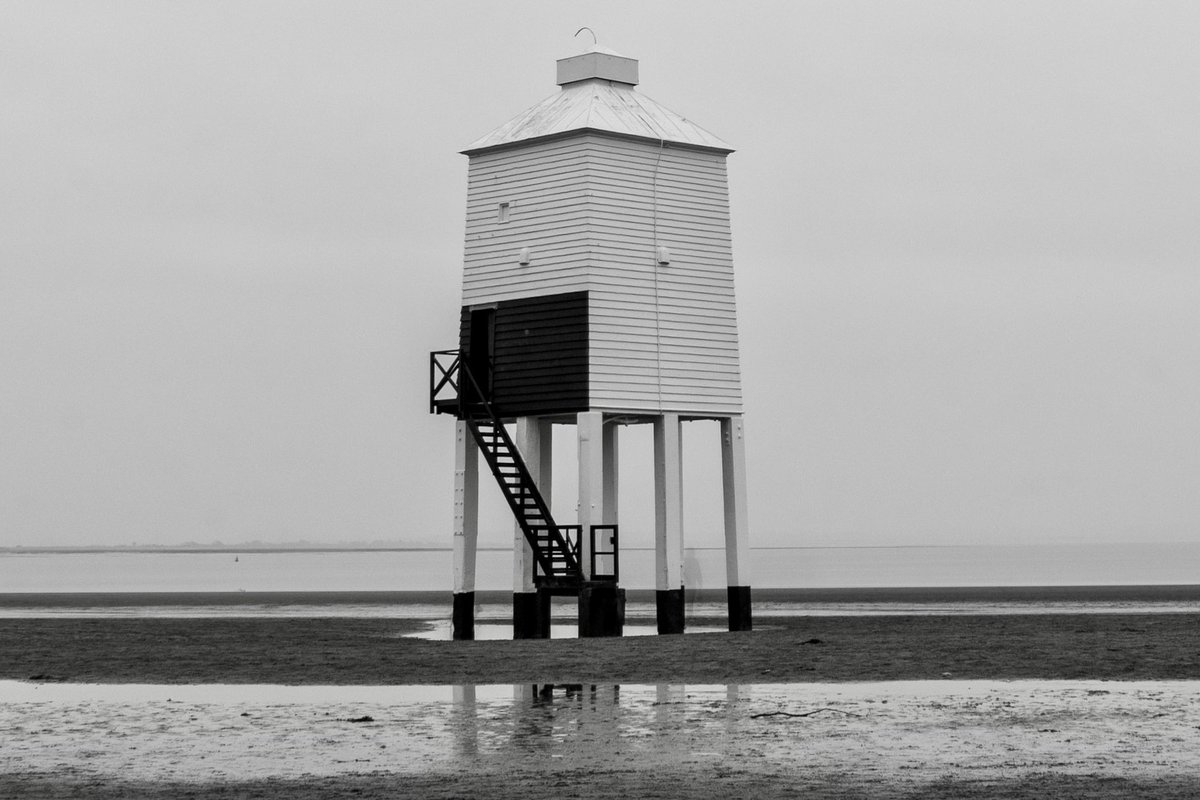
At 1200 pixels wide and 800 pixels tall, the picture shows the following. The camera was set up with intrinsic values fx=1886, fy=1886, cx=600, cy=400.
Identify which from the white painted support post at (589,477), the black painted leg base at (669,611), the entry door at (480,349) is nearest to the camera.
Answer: the white painted support post at (589,477)

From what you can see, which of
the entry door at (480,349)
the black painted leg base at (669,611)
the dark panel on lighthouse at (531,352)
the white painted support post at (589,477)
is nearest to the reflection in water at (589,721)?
the white painted support post at (589,477)

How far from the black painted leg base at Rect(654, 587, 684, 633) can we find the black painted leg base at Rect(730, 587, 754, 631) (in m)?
1.02

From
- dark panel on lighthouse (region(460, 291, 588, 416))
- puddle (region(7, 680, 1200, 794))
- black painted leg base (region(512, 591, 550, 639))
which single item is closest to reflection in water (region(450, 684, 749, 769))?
puddle (region(7, 680, 1200, 794))

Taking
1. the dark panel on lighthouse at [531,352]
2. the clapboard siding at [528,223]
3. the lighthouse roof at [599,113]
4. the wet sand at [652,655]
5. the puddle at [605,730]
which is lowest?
the puddle at [605,730]

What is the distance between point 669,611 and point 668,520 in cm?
180

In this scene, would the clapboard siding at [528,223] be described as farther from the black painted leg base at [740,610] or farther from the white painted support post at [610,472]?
the black painted leg base at [740,610]

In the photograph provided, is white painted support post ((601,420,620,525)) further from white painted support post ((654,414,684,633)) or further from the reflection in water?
the reflection in water

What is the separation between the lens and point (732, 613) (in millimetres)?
36938

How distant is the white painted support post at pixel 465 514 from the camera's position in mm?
37250

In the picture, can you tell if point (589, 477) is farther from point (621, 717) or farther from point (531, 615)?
point (621, 717)

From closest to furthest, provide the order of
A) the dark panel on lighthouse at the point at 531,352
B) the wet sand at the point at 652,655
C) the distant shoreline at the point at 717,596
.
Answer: the wet sand at the point at 652,655, the dark panel on lighthouse at the point at 531,352, the distant shoreline at the point at 717,596

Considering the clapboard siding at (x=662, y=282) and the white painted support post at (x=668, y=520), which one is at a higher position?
the clapboard siding at (x=662, y=282)

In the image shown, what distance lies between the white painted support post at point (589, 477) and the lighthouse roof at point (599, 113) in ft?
17.9

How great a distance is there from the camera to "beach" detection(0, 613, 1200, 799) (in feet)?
51.8
